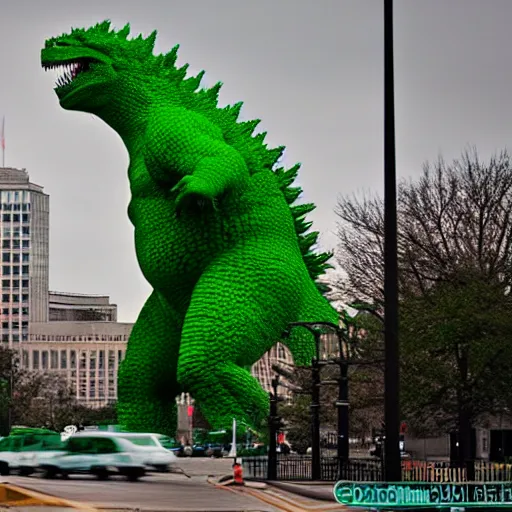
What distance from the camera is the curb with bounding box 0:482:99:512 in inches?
260

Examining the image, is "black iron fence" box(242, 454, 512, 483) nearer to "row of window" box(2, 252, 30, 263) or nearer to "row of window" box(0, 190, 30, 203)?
"row of window" box(0, 190, 30, 203)

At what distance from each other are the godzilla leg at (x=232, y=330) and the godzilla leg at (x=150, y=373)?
1.14m

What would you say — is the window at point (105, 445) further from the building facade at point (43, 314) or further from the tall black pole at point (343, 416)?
the building facade at point (43, 314)

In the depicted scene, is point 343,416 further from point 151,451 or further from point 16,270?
point 16,270

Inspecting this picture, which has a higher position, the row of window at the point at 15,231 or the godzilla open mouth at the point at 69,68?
the row of window at the point at 15,231

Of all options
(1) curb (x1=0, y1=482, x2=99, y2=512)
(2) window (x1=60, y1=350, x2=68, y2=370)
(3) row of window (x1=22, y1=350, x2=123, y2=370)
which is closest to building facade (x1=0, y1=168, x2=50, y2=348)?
(3) row of window (x1=22, y1=350, x2=123, y2=370)

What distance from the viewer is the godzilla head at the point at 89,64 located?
1262 centimetres

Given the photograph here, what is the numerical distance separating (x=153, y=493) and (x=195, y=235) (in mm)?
4954

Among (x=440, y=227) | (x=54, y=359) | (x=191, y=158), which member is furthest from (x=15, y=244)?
(x=191, y=158)

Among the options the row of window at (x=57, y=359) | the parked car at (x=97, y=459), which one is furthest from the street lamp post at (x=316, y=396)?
the row of window at (x=57, y=359)

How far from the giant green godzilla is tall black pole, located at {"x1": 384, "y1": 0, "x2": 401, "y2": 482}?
7.96 ft

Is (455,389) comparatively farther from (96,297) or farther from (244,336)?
(96,297)

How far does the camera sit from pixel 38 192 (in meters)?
94.8

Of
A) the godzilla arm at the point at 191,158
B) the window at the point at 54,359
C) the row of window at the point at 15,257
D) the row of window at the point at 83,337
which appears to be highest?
the row of window at the point at 15,257
